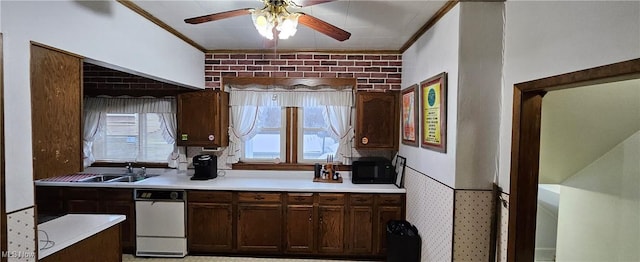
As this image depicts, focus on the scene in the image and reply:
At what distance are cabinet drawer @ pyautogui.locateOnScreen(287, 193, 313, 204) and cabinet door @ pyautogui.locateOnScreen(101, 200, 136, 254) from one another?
1769mm

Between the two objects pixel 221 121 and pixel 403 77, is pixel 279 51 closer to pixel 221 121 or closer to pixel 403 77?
pixel 221 121

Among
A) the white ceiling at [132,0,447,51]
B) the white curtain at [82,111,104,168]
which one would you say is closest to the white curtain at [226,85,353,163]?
the white ceiling at [132,0,447,51]

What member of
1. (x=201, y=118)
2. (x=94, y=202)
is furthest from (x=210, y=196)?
(x=94, y=202)

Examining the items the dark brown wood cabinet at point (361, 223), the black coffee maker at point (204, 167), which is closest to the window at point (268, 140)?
the black coffee maker at point (204, 167)

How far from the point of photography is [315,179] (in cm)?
349

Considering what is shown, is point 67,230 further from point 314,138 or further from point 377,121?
point 377,121

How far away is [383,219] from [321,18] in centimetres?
221

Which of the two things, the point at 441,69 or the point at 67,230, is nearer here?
the point at 67,230

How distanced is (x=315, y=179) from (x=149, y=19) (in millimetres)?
2350

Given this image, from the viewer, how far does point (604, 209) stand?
2420 mm

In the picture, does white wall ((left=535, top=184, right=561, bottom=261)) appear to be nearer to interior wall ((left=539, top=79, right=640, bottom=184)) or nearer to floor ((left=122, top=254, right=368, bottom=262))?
interior wall ((left=539, top=79, right=640, bottom=184))

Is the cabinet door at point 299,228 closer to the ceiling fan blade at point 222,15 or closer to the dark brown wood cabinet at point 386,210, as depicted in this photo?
the dark brown wood cabinet at point 386,210

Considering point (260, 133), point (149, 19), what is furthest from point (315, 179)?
point (149, 19)

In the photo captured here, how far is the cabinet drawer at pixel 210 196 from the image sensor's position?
3.15 m
